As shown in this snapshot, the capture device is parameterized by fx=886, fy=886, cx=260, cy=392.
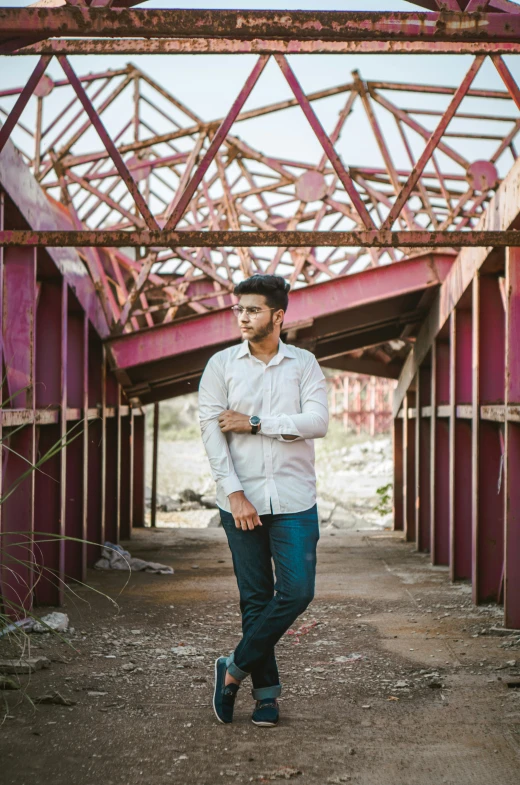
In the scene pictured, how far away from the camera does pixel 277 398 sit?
4.10 meters

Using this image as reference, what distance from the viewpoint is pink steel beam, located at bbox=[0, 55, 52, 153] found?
17.9 feet

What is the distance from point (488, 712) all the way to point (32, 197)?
508cm

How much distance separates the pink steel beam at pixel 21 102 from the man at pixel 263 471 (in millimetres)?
2256

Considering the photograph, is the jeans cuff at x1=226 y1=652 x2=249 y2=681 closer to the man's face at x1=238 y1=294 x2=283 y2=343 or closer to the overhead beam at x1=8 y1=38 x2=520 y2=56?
the man's face at x1=238 y1=294 x2=283 y2=343

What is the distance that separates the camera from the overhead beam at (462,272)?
647 cm

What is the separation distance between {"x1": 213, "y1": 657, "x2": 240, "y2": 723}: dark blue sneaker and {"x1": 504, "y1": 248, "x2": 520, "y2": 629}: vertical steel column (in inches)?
119

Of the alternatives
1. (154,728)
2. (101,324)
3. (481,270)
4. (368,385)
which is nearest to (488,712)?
(154,728)

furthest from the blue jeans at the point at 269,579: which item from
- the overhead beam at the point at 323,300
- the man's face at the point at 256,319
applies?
the overhead beam at the point at 323,300

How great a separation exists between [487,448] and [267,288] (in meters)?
4.27

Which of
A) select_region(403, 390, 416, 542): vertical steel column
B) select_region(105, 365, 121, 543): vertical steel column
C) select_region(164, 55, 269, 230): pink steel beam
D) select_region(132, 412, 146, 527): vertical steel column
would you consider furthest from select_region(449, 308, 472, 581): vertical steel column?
select_region(132, 412, 146, 527): vertical steel column

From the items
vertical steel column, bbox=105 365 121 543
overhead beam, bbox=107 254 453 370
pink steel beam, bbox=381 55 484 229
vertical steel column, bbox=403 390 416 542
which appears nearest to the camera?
pink steel beam, bbox=381 55 484 229

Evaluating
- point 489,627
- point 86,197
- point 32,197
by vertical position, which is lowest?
point 489,627

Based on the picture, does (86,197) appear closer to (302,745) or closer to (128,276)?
(128,276)

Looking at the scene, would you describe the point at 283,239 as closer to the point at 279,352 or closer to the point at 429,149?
the point at 429,149
